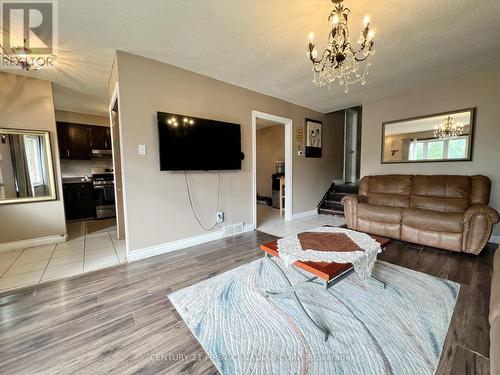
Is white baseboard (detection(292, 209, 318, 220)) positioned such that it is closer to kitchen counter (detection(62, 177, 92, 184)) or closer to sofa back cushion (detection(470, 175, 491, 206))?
sofa back cushion (detection(470, 175, 491, 206))

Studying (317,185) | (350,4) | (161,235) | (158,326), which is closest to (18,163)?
(161,235)

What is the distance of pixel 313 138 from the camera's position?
492 cm

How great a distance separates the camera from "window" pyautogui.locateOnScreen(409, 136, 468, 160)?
332 centimetres

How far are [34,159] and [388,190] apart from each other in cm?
584

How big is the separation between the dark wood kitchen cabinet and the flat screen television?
A: 3307 mm

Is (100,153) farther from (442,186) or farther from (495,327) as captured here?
(442,186)

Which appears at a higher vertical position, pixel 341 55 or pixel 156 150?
pixel 341 55

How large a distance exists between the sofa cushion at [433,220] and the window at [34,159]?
5576 millimetres

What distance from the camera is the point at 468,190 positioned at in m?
3.01

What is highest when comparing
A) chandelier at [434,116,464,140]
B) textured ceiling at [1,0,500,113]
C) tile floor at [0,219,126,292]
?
textured ceiling at [1,0,500,113]

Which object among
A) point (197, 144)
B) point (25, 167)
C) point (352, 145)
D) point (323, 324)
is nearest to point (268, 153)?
point (352, 145)

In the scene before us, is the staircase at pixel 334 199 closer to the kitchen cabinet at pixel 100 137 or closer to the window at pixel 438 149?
the window at pixel 438 149

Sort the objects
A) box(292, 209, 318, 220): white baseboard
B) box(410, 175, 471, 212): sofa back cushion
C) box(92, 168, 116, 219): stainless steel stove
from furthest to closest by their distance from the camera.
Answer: box(292, 209, 318, 220): white baseboard, box(92, 168, 116, 219): stainless steel stove, box(410, 175, 471, 212): sofa back cushion

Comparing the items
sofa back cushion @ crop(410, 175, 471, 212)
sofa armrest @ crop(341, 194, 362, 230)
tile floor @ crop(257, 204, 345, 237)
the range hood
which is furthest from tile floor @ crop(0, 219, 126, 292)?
sofa back cushion @ crop(410, 175, 471, 212)
